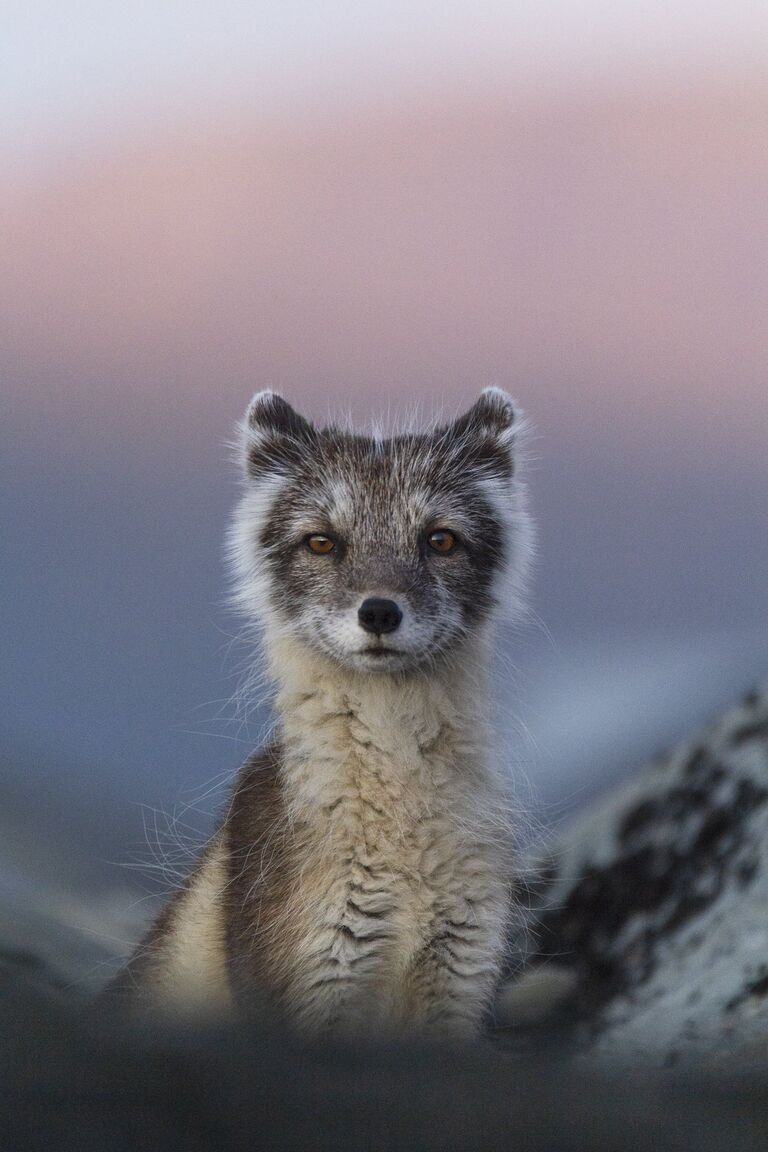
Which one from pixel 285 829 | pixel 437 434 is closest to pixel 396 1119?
pixel 285 829

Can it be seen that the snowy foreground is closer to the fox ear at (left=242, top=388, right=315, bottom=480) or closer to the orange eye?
the orange eye

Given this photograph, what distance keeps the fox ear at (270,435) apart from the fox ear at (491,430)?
578 millimetres

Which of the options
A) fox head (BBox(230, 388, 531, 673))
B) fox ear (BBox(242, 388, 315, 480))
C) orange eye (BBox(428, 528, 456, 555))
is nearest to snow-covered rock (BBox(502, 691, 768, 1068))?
fox head (BBox(230, 388, 531, 673))

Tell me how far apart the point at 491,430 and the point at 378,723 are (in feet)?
4.30

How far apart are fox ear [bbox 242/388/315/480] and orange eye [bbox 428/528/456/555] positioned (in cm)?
72

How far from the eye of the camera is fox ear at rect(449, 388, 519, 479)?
172 inches

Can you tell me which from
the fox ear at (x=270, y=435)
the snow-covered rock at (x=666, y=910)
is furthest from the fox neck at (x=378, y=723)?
the snow-covered rock at (x=666, y=910)

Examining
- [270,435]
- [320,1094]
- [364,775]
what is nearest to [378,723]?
[364,775]

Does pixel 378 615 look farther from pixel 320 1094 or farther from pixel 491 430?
pixel 320 1094

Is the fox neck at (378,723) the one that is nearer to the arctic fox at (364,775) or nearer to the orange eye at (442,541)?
the arctic fox at (364,775)

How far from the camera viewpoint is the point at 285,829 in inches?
147

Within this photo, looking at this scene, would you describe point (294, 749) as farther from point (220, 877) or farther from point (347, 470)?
point (347, 470)

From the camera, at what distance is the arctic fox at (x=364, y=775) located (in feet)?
11.5

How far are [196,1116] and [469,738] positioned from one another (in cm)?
222
